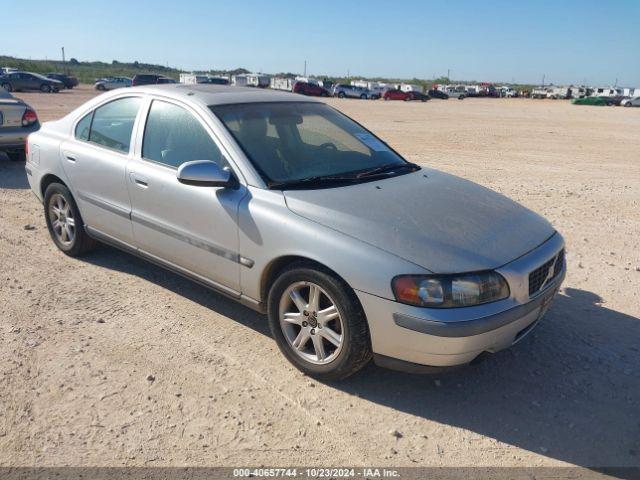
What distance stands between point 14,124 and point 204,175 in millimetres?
7189

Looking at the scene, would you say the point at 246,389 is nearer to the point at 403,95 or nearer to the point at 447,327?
the point at 447,327

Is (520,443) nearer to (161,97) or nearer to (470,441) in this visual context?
(470,441)

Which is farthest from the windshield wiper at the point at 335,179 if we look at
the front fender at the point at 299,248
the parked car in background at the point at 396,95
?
the parked car in background at the point at 396,95

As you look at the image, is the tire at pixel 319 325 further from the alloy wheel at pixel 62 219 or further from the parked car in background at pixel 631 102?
the parked car in background at pixel 631 102

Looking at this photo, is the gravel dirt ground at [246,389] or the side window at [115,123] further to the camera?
→ the side window at [115,123]

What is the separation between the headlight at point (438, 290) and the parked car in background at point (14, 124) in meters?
8.34

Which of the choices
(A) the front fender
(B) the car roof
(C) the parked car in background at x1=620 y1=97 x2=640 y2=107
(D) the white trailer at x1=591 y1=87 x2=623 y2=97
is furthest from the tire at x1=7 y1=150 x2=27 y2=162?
(D) the white trailer at x1=591 y1=87 x2=623 y2=97

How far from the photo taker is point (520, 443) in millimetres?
2818

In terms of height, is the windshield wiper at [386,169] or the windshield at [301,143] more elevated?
the windshield at [301,143]

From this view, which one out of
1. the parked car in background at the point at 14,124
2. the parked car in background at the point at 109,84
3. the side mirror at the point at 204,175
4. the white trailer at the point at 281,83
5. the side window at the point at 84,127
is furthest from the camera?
the white trailer at the point at 281,83

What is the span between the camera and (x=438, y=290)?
2797mm

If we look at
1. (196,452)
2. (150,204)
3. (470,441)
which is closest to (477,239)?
(470,441)

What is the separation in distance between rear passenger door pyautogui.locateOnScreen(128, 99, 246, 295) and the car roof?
0.36 ft

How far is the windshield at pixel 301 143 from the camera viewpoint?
3646 millimetres
